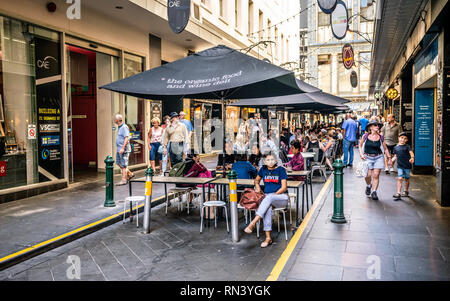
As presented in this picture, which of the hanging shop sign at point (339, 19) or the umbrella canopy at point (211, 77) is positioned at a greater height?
the hanging shop sign at point (339, 19)

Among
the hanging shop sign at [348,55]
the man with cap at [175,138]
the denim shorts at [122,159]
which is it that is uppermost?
the hanging shop sign at [348,55]

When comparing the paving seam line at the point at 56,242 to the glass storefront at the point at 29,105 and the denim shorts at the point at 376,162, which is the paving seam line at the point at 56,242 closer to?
the glass storefront at the point at 29,105

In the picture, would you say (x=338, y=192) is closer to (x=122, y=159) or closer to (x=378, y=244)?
(x=378, y=244)

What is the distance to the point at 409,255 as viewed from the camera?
205 inches

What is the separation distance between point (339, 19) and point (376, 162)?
4.72 m

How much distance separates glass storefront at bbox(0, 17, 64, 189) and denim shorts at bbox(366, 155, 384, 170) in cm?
771

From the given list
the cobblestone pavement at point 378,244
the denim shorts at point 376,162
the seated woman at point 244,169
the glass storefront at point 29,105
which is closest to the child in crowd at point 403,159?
the denim shorts at point 376,162

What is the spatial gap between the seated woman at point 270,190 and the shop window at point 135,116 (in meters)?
8.28

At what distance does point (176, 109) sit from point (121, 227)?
954 cm

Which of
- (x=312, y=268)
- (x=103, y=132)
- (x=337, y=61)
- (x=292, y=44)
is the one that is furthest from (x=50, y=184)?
(x=337, y=61)

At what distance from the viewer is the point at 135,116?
14.1 metres

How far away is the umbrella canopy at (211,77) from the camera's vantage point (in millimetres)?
6035

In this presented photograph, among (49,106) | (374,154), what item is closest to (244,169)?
(374,154)

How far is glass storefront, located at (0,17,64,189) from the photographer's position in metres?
8.81
